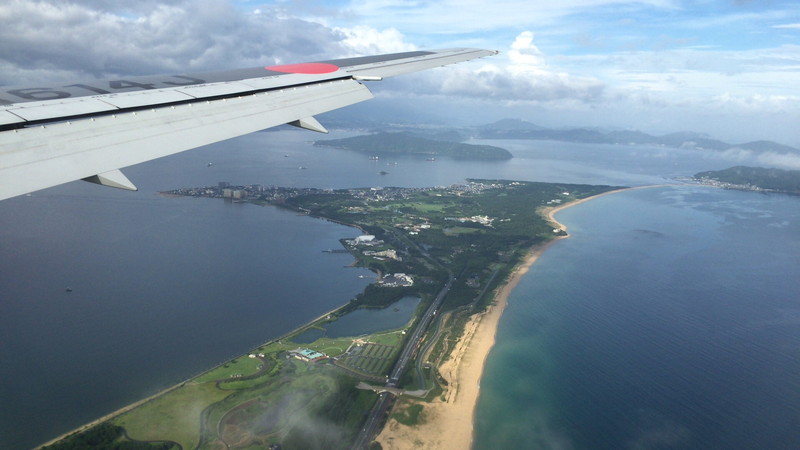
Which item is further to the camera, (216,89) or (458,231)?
(458,231)

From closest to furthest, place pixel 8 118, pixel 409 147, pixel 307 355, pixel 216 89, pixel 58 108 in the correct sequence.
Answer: pixel 8 118 → pixel 58 108 → pixel 216 89 → pixel 307 355 → pixel 409 147

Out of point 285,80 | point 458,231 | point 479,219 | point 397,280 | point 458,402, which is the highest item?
point 285,80

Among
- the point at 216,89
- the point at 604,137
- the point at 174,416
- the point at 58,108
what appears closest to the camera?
the point at 58,108

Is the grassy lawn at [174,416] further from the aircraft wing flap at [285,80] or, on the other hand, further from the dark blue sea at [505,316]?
the aircraft wing flap at [285,80]

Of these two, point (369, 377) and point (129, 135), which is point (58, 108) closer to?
point (129, 135)

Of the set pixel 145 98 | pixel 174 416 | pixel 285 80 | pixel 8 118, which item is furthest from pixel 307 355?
pixel 8 118

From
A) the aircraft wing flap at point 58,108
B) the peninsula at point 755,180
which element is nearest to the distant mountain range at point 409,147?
the peninsula at point 755,180

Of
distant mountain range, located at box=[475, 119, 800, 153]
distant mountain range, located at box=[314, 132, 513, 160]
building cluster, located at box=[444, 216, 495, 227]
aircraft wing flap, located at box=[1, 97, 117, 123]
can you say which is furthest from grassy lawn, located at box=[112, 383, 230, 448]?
distant mountain range, located at box=[475, 119, 800, 153]
